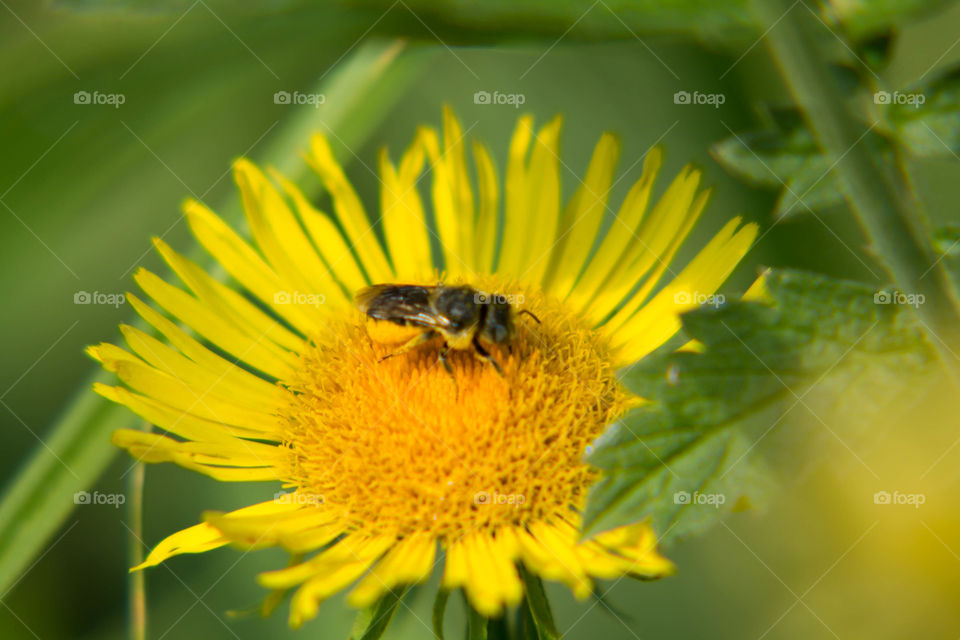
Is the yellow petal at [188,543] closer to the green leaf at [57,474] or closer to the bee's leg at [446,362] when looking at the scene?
the green leaf at [57,474]

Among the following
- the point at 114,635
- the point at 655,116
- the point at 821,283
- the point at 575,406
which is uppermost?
the point at 655,116

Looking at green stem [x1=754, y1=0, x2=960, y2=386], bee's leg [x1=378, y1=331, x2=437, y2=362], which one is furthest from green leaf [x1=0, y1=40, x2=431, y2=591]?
green stem [x1=754, y1=0, x2=960, y2=386]

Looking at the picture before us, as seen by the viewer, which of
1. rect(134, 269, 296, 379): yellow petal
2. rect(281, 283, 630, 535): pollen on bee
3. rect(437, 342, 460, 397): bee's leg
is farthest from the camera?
rect(134, 269, 296, 379): yellow petal

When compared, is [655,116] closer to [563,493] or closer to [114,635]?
[563,493]

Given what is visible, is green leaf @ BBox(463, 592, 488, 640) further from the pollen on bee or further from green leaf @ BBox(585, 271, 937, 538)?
green leaf @ BBox(585, 271, 937, 538)

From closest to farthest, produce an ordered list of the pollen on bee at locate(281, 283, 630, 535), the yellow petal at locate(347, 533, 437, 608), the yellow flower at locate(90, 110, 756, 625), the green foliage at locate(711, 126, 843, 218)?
1. the green foliage at locate(711, 126, 843, 218)
2. the yellow petal at locate(347, 533, 437, 608)
3. the yellow flower at locate(90, 110, 756, 625)
4. the pollen on bee at locate(281, 283, 630, 535)

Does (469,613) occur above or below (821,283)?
below

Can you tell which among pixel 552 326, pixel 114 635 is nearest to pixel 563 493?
pixel 552 326
